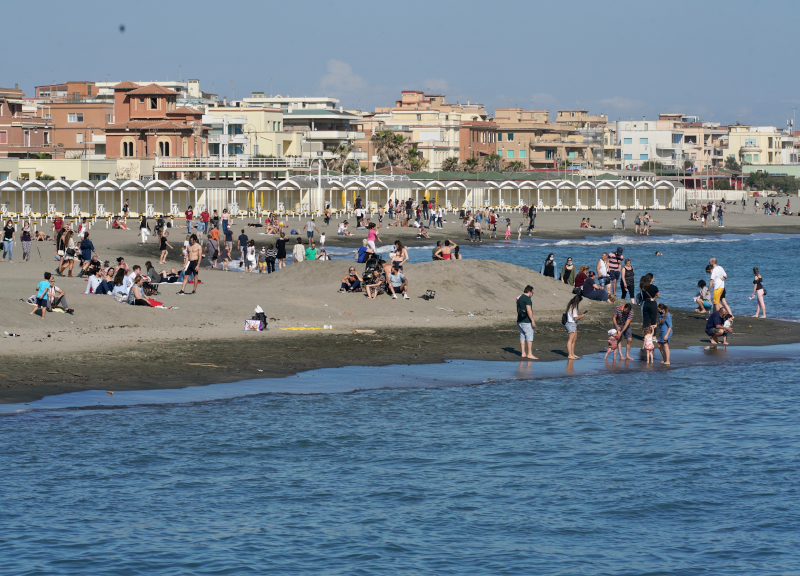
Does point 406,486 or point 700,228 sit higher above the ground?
point 700,228

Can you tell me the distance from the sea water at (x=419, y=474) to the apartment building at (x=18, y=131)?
233 ft

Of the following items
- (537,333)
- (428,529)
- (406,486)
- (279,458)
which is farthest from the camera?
(537,333)

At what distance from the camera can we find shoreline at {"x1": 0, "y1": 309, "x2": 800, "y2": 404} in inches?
676

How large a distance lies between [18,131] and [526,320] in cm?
7706

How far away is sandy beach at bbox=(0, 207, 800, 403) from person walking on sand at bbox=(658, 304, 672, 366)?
1.65 metres

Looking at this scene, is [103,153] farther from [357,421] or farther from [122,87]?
[357,421]

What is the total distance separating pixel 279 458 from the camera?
47.2 feet

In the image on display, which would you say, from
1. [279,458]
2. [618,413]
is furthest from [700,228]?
[279,458]

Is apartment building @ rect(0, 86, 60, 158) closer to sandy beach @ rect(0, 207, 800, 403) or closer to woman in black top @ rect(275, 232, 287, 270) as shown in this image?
woman in black top @ rect(275, 232, 287, 270)

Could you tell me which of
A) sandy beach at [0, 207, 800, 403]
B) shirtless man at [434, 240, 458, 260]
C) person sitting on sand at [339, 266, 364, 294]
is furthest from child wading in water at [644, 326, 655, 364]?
shirtless man at [434, 240, 458, 260]

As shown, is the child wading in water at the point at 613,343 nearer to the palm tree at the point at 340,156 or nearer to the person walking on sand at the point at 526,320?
the person walking on sand at the point at 526,320

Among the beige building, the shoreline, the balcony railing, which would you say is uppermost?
the beige building

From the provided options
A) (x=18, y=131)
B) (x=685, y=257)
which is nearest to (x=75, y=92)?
(x=18, y=131)

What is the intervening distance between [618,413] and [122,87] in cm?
7582
